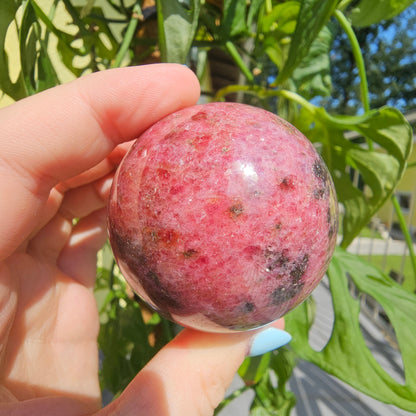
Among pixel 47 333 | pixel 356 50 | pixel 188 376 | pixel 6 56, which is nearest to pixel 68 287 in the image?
pixel 47 333

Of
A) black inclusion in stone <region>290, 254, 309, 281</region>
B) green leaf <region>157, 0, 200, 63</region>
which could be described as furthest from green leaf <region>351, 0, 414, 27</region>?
black inclusion in stone <region>290, 254, 309, 281</region>

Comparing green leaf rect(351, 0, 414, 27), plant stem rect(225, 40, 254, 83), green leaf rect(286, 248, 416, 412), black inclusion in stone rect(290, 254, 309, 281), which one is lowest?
green leaf rect(286, 248, 416, 412)

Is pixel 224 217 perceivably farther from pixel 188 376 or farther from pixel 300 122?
pixel 300 122

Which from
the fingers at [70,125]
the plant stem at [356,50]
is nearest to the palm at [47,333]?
the fingers at [70,125]

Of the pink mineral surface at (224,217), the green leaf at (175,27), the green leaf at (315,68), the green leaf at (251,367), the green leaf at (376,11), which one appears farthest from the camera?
the green leaf at (315,68)

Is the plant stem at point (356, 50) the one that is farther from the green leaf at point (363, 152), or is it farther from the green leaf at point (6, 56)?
the green leaf at point (6, 56)

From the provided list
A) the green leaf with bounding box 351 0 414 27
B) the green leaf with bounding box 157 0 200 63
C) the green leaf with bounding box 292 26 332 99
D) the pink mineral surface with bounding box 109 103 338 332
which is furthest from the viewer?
the green leaf with bounding box 292 26 332 99

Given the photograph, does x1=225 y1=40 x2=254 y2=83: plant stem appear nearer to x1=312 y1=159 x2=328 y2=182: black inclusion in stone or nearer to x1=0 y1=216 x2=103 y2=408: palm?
x1=312 y1=159 x2=328 y2=182: black inclusion in stone
